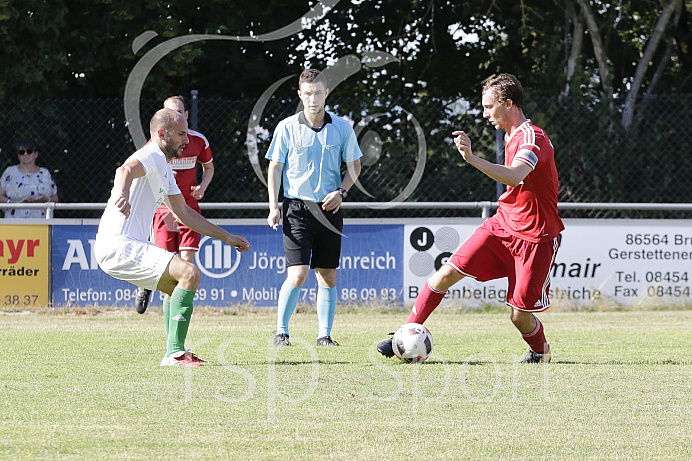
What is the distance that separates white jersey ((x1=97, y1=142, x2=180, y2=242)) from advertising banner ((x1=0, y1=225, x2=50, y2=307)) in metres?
5.40

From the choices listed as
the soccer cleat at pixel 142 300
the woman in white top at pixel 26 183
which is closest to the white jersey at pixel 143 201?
the soccer cleat at pixel 142 300

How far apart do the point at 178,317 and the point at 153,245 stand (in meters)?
0.53

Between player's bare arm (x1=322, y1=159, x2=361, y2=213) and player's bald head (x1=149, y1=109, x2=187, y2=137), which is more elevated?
player's bald head (x1=149, y1=109, x2=187, y2=137)

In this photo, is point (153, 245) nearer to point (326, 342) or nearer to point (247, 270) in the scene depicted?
point (326, 342)

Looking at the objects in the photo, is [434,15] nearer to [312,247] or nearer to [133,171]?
[312,247]

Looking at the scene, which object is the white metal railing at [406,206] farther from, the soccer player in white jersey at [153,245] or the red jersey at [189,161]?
the soccer player in white jersey at [153,245]

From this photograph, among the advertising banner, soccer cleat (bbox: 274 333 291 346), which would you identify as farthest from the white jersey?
the advertising banner

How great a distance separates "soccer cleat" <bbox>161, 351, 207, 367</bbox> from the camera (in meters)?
6.96

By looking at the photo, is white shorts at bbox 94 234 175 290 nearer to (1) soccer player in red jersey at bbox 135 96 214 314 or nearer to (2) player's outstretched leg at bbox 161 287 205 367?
(2) player's outstretched leg at bbox 161 287 205 367

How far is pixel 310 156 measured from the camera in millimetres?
8648

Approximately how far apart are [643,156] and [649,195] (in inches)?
21.1

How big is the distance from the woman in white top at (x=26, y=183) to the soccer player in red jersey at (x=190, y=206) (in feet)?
8.75

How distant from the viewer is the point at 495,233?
7461mm

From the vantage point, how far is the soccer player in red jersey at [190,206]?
10531 millimetres
